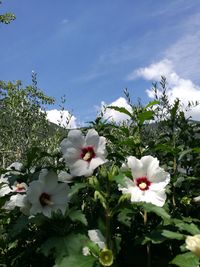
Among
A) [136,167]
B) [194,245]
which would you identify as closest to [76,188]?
[136,167]

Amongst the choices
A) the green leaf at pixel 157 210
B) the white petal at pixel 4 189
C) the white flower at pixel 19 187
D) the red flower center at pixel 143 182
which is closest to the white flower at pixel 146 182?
the red flower center at pixel 143 182

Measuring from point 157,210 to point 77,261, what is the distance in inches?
17.1

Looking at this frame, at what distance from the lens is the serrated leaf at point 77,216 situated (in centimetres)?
233

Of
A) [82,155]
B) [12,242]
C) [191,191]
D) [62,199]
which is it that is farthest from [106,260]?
[191,191]

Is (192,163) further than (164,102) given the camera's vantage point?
No

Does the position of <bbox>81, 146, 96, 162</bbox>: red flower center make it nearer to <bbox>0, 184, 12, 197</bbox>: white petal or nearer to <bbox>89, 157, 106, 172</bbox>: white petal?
<bbox>89, 157, 106, 172</bbox>: white petal

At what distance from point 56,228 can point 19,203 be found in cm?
23

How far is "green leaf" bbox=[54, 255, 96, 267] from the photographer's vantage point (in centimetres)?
216

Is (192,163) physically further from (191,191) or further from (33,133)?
(33,133)

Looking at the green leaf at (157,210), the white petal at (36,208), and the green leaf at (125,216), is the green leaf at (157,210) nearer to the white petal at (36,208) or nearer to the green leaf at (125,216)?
the green leaf at (125,216)

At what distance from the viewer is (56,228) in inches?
97.1

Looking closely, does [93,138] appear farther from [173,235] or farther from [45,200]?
[173,235]

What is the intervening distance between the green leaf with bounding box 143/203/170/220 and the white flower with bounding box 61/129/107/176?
0.35 meters

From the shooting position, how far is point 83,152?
263 centimetres
